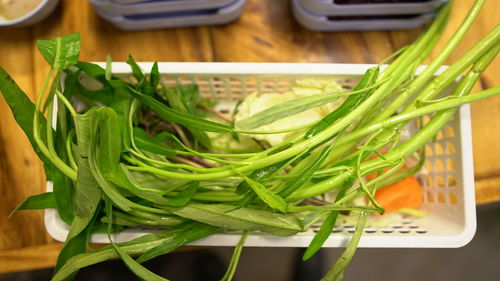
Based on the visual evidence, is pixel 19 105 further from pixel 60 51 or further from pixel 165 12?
pixel 165 12

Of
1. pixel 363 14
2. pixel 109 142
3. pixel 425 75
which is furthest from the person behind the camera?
pixel 363 14

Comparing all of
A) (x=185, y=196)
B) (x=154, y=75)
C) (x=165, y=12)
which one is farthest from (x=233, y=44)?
(x=185, y=196)

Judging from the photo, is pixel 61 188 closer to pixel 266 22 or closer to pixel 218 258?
pixel 218 258

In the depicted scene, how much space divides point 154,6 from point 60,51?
206 millimetres

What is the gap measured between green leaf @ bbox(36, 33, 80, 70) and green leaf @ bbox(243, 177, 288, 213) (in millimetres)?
247

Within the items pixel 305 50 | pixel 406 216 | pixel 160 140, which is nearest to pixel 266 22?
pixel 305 50

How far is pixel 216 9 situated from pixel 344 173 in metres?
0.36

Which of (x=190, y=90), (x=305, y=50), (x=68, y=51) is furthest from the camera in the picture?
(x=305, y=50)

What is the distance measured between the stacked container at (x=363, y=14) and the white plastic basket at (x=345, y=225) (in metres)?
0.13

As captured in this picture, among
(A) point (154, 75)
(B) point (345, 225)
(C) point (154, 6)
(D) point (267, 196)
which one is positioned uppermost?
(C) point (154, 6)

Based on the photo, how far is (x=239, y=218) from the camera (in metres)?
0.44

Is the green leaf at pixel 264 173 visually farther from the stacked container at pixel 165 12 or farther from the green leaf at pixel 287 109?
the stacked container at pixel 165 12

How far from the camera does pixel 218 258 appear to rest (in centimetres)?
67

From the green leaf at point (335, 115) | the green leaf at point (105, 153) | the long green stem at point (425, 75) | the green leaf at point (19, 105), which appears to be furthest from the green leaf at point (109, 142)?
the long green stem at point (425, 75)
